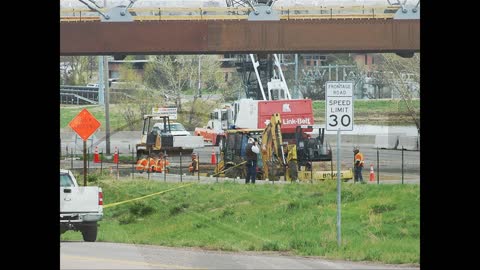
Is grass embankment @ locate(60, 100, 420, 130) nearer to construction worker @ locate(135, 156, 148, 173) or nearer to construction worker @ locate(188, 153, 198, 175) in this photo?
construction worker @ locate(135, 156, 148, 173)

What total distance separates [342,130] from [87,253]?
142 centimetres

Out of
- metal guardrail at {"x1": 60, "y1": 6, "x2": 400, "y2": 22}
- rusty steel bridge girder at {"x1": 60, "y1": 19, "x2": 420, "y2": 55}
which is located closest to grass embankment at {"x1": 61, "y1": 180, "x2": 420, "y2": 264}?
rusty steel bridge girder at {"x1": 60, "y1": 19, "x2": 420, "y2": 55}

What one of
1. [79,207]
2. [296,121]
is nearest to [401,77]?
[296,121]

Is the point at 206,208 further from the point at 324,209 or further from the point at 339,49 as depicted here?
the point at 339,49

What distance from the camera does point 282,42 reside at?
3988mm

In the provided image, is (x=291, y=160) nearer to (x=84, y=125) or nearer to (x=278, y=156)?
(x=278, y=156)

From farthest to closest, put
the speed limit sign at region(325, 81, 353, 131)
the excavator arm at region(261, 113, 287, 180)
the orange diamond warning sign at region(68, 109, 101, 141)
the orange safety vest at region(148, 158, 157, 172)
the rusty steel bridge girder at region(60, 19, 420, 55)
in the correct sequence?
the excavator arm at region(261, 113, 287, 180)
the orange safety vest at region(148, 158, 157, 172)
the speed limit sign at region(325, 81, 353, 131)
the orange diamond warning sign at region(68, 109, 101, 141)
the rusty steel bridge girder at region(60, 19, 420, 55)

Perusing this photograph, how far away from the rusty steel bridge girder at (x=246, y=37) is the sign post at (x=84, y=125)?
0.31 m

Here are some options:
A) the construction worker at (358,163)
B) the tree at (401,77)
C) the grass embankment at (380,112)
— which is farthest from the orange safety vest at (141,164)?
the tree at (401,77)

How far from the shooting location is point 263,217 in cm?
432

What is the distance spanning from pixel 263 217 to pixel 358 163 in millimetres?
585

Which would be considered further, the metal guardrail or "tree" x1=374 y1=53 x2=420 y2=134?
"tree" x1=374 y1=53 x2=420 y2=134

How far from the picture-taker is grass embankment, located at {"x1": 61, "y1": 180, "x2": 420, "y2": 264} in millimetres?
4152

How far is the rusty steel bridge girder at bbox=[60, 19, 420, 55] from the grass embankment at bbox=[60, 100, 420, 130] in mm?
271
